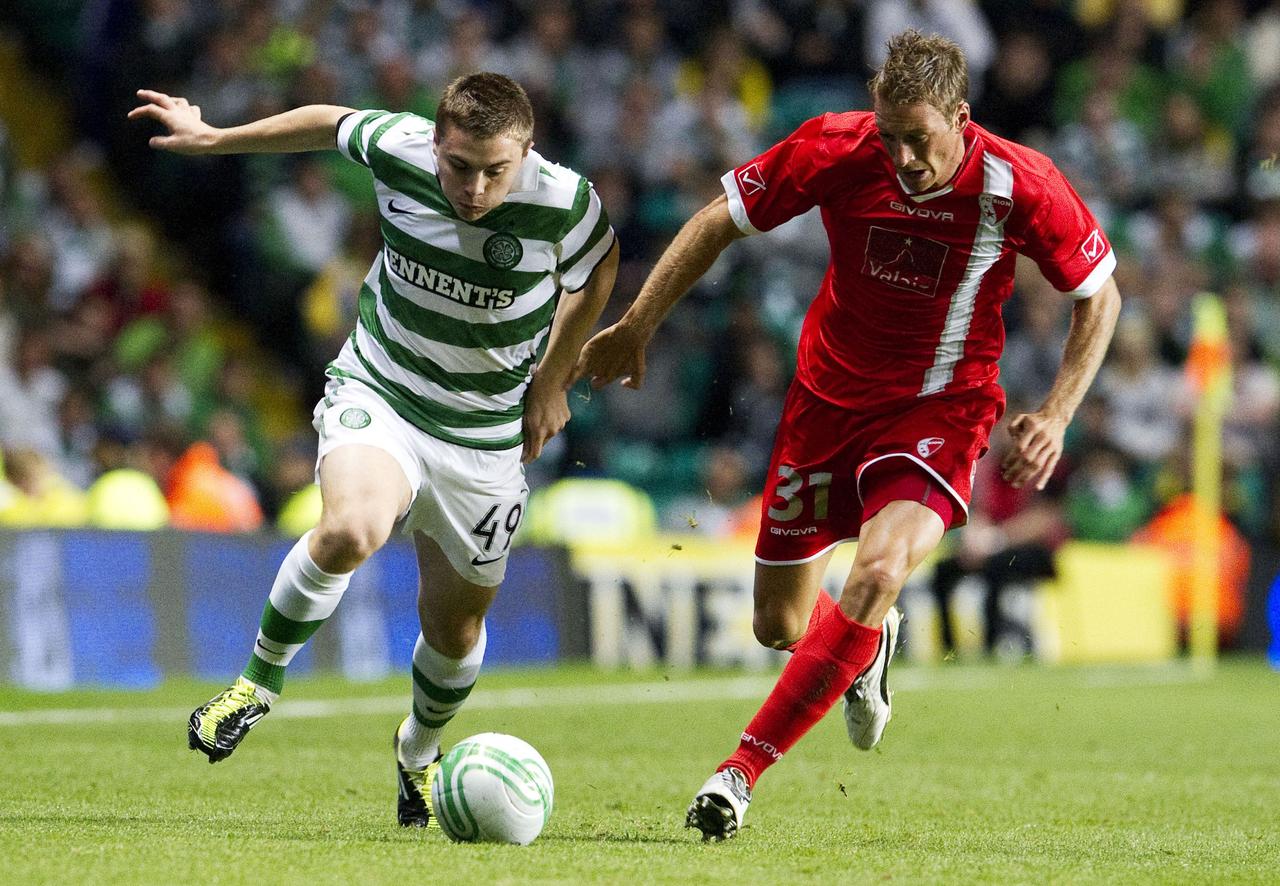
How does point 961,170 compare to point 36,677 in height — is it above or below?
above

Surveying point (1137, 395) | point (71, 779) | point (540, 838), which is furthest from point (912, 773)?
point (1137, 395)

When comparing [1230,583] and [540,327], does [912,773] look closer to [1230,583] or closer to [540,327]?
[540,327]

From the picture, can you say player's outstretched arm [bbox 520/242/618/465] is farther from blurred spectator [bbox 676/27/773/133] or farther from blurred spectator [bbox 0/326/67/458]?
blurred spectator [bbox 676/27/773/133]

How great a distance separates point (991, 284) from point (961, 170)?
0.46m

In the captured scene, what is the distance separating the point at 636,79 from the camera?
56.9ft

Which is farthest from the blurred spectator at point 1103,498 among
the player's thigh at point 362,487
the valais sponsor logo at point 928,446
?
the player's thigh at point 362,487

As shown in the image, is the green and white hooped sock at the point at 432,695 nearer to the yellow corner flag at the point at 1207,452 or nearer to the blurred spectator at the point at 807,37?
the yellow corner flag at the point at 1207,452

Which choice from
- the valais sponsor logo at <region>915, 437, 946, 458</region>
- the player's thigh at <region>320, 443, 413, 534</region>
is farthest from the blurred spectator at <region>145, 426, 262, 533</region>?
the valais sponsor logo at <region>915, 437, 946, 458</region>

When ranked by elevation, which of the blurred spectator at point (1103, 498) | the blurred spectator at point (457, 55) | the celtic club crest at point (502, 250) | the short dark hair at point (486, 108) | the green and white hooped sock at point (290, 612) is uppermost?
the blurred spectator at point (457, 55)

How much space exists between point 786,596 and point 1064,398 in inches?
54.5

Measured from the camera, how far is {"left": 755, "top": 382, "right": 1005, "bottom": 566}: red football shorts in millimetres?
6359

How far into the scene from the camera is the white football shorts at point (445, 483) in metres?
6.14

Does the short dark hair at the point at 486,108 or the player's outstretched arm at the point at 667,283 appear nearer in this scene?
the short dark hair at the point at 486,108

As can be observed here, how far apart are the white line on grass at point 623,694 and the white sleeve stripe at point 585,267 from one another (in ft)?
13.8
